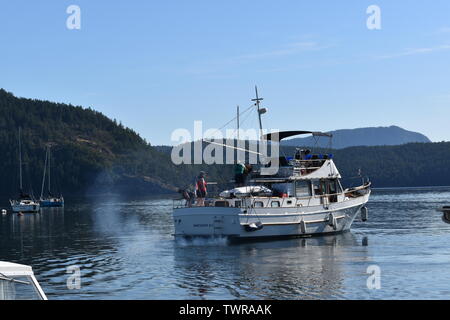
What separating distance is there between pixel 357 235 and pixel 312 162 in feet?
27.2

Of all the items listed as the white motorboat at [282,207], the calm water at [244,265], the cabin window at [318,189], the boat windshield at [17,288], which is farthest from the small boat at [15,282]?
the cabin window at [318,189]

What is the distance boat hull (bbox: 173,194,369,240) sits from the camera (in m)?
48.0

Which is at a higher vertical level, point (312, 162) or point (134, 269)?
point (312, 162)

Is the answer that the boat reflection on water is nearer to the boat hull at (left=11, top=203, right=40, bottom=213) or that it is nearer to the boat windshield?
the boat windshield

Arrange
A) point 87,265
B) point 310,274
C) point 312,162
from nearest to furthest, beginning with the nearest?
point 310,274, point 87,265, point 312,162

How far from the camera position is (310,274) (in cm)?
3512

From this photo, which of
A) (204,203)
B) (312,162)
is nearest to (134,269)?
(204,203)

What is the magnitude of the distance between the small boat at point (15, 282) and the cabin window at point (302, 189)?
3709cm

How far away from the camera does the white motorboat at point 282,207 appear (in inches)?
1892

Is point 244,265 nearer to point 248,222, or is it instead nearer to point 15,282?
point 248,222

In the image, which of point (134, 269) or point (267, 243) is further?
point (267, 243)

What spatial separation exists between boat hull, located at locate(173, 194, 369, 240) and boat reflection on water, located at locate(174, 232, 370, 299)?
2.30ft

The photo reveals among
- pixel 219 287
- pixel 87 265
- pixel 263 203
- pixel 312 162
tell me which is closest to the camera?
pixel 219 287
